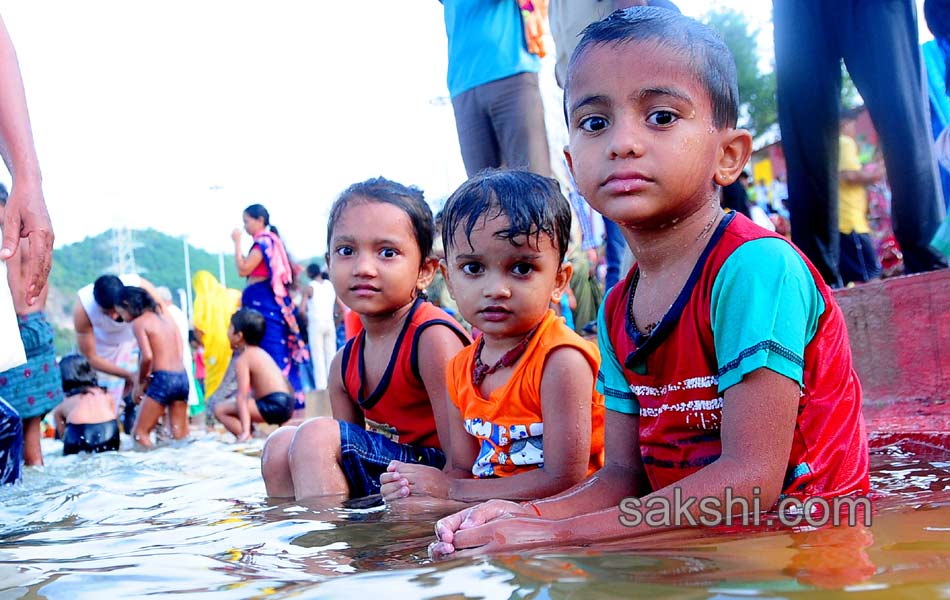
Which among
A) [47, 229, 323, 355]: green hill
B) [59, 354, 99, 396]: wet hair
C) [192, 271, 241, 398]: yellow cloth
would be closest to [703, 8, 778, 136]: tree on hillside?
[192, 271, 241, 398]: yellow cloth

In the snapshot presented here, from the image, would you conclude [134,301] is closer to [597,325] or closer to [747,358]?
[597,325]

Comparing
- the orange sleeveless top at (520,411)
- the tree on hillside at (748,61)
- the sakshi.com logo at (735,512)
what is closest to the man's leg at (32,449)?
the orange sleeveless top at (520,411)

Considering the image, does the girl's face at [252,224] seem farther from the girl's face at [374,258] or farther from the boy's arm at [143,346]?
the girl's face at [374,258]

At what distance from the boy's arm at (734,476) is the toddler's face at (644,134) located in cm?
42

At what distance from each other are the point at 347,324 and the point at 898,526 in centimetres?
614

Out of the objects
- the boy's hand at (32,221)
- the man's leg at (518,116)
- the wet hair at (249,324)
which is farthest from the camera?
the wet hair at (249,324)

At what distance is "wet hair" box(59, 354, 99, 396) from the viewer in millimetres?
8203

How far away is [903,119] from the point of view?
3604mm

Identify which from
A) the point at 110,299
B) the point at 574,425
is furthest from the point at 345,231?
the point at 110,299

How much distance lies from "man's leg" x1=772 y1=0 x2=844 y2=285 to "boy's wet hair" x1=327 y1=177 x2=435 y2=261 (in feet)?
5.39

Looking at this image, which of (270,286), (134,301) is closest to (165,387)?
(134,301)

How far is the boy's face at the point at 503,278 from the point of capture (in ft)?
8.83

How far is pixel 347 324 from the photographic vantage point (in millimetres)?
7461

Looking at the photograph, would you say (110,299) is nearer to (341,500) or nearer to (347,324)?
(347,324)
